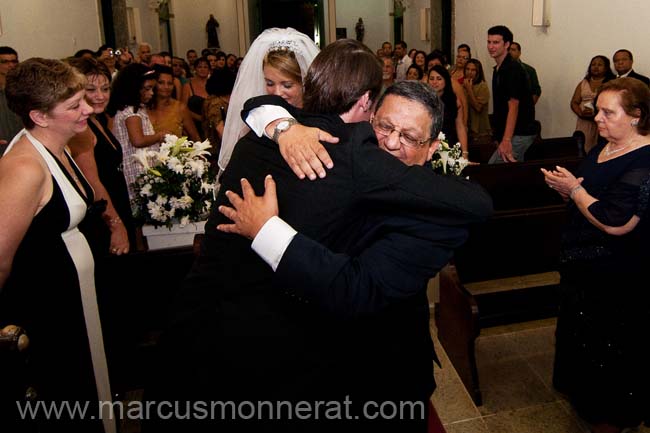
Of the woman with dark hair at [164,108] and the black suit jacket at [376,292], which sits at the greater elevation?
the woman with dark hair at [164,108]

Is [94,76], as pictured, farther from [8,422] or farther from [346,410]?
[346,410]

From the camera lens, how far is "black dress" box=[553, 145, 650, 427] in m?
2.52

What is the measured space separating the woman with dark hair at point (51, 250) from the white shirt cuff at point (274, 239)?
4.08 ft

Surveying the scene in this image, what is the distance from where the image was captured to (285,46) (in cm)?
255

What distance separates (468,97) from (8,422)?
8.15 m

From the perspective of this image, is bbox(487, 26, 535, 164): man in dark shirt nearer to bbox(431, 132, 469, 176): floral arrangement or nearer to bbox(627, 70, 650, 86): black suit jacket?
bbox(627, 70, 650, 86): black suit jacket

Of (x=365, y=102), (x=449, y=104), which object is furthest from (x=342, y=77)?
(x=449, y=104)

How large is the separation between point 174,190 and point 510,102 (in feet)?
12.9

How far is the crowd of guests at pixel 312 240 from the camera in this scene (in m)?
1.31

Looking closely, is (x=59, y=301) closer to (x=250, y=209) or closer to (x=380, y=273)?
(x=250, y=209)

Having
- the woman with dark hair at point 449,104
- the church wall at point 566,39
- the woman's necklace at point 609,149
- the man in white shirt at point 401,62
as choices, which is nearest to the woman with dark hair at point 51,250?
the woman's necklace at point 609,149

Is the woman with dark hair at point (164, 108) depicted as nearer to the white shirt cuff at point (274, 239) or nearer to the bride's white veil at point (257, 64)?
the bride's white veil at point (257, 64)

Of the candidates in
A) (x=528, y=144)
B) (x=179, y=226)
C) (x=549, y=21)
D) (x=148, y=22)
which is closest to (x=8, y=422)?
(x=179, y=226)

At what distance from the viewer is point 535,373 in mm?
3365
